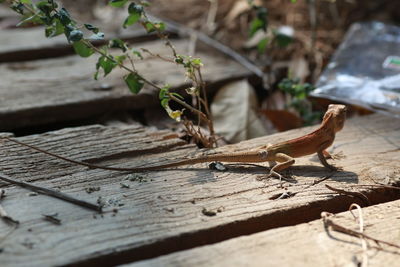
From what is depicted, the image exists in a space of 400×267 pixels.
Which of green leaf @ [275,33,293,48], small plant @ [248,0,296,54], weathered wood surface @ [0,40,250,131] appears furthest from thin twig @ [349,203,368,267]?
green leaf @ [275,33,293,48]

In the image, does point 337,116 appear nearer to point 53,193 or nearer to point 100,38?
point 100,38

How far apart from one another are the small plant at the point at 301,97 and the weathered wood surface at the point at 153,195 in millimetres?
312

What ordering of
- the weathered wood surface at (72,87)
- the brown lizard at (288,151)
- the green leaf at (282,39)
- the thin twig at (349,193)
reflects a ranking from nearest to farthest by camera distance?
1. the thin twig at (349,193)
2. the brown lizard at (288,151)
3. the weathered wood surface at (72,87)
4. the green leaf at (282,39)

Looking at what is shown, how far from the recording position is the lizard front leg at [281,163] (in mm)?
2470

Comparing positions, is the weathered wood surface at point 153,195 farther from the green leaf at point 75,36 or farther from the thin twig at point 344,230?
the green leaf at point 75,36

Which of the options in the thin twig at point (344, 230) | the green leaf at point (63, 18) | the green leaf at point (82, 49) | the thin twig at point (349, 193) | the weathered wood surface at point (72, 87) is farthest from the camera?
the weathered wood surface at point (72, 87)

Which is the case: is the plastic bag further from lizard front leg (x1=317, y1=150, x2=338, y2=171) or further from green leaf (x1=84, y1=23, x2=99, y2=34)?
green leaf (x1=84, y1=23, x2=99, y2=34)

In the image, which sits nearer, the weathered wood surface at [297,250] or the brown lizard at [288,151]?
the weathered wood surface at [297,250]

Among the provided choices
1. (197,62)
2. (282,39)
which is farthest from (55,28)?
(282,39)

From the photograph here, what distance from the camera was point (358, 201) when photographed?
2281mm

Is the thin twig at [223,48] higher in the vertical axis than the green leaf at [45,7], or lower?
lower

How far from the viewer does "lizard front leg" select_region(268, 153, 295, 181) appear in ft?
8.10

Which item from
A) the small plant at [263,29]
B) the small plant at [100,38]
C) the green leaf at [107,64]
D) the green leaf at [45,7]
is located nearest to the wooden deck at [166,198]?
the small plant at [100,38]

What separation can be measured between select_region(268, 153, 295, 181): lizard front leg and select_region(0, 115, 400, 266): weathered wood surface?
0.05m
